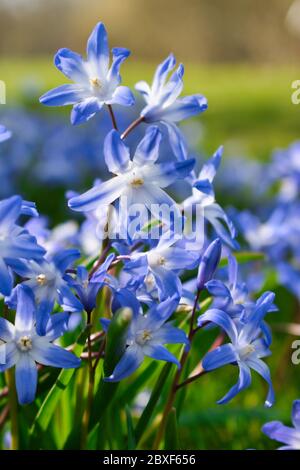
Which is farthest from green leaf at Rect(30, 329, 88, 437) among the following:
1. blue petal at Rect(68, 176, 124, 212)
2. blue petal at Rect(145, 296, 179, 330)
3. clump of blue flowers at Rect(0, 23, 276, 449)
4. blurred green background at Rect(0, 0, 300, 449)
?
blurred green background at Rect(0, 0, 300, 449)

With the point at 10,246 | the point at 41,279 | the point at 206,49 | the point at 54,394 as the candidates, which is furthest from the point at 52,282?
the point at 206,49

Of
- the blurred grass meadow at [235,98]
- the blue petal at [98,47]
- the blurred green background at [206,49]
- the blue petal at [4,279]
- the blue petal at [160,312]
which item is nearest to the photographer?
the blue petal at [4,279]

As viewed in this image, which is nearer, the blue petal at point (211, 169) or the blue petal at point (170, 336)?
the blue petal at point (170, 336)

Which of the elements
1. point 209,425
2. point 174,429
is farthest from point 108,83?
point 209,425

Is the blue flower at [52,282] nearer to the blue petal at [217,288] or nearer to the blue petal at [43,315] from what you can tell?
the blue petal at [43,315]

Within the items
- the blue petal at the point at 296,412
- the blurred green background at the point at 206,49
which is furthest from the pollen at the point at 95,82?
the blurred green background at the point at 206,49

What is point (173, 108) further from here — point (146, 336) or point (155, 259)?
point (146, 336)

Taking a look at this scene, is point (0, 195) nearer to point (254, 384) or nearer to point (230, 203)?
point (230, 203)
